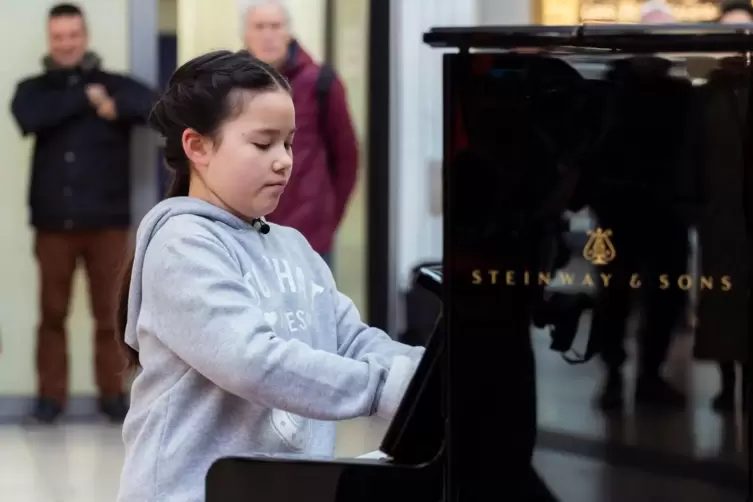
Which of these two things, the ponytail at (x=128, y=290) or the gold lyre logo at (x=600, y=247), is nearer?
the gold lyre logo at (x=600, y=247)

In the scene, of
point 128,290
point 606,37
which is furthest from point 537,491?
point 128,290

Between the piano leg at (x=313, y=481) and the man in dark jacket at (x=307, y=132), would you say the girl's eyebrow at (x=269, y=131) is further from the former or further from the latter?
the man in dark jacket at (x=307, y=132)

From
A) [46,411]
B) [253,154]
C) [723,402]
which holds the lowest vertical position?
[46,411]

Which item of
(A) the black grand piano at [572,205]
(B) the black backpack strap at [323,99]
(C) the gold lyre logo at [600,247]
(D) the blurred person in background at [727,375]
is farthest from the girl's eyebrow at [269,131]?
(B) the black backpack strap at [323,99]

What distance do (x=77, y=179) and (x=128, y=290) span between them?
12.2ft

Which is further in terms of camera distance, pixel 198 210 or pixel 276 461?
pixel 198 210

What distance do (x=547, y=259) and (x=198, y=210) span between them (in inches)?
22.0

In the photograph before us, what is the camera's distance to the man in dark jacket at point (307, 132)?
5.00 metres

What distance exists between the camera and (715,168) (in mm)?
1516

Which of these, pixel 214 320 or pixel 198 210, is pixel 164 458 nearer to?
pixel 214 320

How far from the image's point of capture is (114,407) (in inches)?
230

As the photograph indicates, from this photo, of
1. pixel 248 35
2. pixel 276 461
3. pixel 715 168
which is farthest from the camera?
pixel 248 35

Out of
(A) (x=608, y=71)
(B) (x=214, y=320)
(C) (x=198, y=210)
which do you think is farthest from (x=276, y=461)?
(A) (x=608, y=71)

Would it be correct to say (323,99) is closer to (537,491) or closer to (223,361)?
(223,361)
